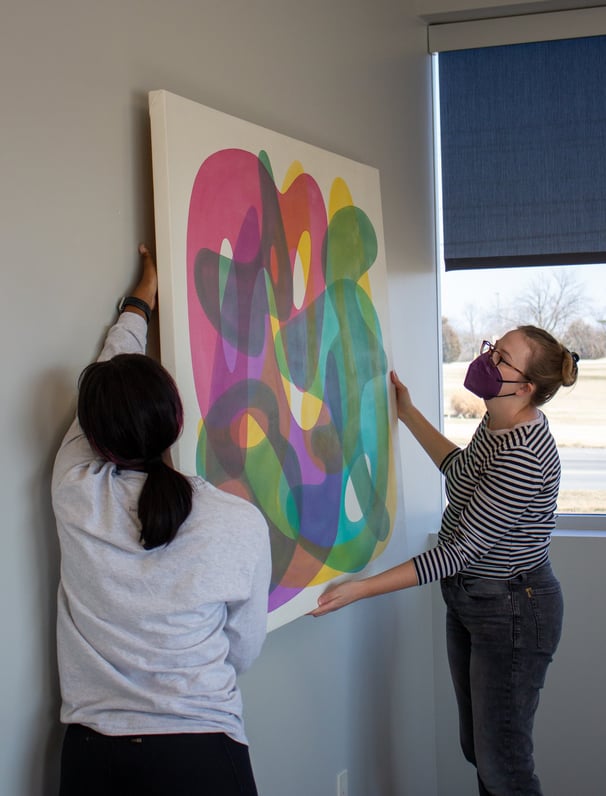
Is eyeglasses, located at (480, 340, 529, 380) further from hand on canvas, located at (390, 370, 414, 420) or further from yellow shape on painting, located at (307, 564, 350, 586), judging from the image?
yellow shape on painting, located at (307, 564, 350, 586)

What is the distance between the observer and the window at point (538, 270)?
2.98m

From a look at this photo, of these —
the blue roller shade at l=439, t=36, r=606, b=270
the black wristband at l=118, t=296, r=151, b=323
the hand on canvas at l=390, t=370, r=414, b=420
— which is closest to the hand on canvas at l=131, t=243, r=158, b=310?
the black wristband at l=118, t=296, r=151, b=323

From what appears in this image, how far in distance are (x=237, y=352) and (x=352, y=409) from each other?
0.52 metres

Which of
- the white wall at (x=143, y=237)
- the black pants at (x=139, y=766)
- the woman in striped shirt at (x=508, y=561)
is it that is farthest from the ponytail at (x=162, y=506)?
the woman in striped shirt at (x=508, y=561)

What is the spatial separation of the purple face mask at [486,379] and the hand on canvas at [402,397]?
0.89 feet

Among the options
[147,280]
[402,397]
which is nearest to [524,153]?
[402,397]

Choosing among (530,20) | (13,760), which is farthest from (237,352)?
(530,20)

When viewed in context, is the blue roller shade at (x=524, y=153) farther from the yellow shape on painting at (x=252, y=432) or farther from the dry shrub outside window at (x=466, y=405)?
the yellow shape on painting at (x=252, y=432)

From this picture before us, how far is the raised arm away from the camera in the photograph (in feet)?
8.02

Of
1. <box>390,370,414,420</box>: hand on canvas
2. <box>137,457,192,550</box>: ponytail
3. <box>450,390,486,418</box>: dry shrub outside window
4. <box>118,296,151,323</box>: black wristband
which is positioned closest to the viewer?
<box>137,457,192,550</box>: ponytail

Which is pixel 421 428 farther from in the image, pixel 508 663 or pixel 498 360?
pixel 508 663

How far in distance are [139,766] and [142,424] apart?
51 cm

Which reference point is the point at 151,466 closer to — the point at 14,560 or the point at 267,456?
the point at 14,560

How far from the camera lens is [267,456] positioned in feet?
6.02
